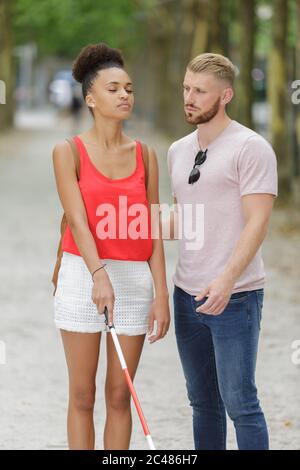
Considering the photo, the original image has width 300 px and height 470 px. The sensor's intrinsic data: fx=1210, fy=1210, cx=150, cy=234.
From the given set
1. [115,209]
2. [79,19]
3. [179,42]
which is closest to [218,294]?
[115,209]

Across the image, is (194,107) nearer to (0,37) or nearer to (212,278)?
(212,278)

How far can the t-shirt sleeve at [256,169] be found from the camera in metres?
4.19

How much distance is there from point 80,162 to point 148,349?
455 centimetres

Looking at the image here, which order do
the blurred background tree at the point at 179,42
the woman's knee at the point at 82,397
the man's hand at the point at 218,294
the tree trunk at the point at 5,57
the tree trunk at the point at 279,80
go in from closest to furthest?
the man's hand at the point at 218,294 → the woman's knee at the point at 82,397 → the tree trunk at the point at 279,80 → the blurred background tree at the point at 179,42 → the tree trunk at the point at 5,57

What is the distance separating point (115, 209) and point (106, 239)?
0.13 meters

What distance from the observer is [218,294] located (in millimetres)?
4184

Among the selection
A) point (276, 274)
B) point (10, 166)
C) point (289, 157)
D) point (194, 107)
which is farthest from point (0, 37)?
point (194, 107)

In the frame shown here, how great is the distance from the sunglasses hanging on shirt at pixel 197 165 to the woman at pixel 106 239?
148mm

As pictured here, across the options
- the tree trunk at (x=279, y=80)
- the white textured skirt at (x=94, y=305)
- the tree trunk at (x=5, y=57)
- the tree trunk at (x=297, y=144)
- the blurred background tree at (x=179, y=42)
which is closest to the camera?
the white textured skirt at (x=94, y=305)

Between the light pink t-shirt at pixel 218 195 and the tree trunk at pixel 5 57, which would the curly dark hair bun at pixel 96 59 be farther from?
the tree trunk at pixel 5 57

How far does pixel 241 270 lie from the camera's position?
4207 mm

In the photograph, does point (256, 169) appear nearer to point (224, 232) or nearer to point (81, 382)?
point (224, 232)

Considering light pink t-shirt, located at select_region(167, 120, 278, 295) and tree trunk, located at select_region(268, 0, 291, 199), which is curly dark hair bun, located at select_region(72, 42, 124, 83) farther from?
tree trunk, located at select_region(268, 0, 291, 199)

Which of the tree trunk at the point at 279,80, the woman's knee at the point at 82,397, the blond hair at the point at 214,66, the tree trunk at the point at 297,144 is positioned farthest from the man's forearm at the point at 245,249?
the tree trunk at the point at 279,80
